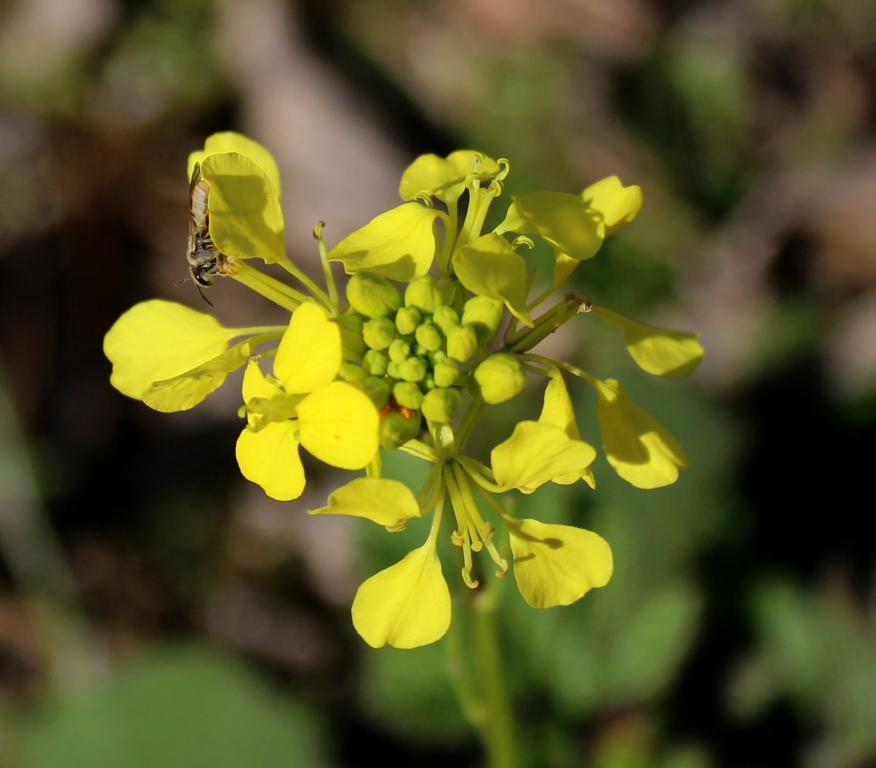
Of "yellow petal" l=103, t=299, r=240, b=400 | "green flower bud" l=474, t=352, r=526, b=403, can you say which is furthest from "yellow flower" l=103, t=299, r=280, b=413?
"green flower bud" l=474, t=352, r=526, b=403

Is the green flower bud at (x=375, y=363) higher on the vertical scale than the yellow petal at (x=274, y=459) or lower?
higher

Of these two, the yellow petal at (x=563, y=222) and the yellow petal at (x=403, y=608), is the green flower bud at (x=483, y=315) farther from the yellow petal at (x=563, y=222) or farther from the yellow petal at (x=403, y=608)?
the yellow petal at (x=403, y=608)

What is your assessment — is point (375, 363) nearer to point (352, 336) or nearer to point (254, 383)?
point (352, 336)

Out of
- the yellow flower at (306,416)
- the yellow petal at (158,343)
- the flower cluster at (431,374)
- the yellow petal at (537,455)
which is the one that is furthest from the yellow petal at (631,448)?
the yellow petal at (158,343)

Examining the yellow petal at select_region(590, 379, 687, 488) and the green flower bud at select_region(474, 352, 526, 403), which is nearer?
the green flower bud at select_region(474, 352, 526, 403)

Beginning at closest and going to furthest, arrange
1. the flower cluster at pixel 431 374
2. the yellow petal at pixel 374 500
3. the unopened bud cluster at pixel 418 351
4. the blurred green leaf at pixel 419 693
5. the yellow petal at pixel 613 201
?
the yellow petal at pixel 374 500, the flower cluster at pixel 431 374, the unopened bud cluster at pixel 418 351, the yellow petal at pixel 613 201, the blurred green leaf at pixel 419 693

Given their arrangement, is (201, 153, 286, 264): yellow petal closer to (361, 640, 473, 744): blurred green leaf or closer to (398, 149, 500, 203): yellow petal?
(398, 149, 500, 203): yellow petal

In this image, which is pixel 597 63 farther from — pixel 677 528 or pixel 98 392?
pixel 98 392
